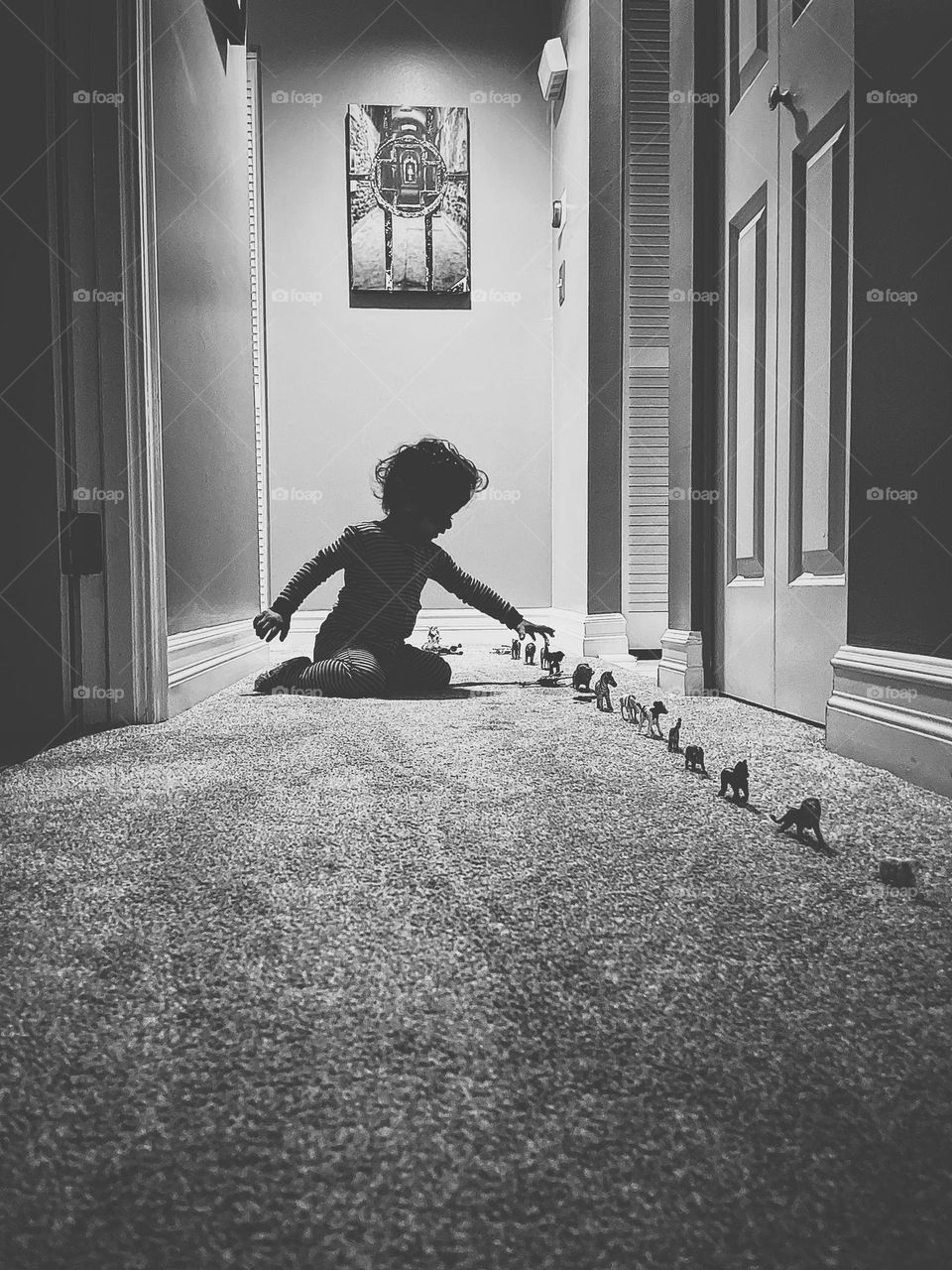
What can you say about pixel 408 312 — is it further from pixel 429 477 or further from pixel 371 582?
pixel 371 582

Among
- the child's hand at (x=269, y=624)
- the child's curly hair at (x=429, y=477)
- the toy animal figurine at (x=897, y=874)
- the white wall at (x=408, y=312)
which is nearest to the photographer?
the toy animal figurine at (x=897, y=874)

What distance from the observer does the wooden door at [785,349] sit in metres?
1.54

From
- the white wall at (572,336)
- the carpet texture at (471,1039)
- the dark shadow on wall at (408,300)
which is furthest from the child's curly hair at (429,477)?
the dark shadow on wall at (408,300)

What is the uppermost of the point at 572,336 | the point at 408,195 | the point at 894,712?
the point at 408,195

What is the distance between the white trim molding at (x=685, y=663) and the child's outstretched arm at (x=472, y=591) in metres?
0.32

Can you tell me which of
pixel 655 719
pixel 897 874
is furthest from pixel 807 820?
pixel 655 719

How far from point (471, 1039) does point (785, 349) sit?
1.61 meters

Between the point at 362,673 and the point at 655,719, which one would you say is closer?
the point at 655,719

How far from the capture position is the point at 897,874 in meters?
0.75

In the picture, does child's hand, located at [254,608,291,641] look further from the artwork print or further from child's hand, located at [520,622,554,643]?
the artwork print

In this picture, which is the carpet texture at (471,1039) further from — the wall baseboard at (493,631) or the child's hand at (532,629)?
the wall baseboard at (493,631)

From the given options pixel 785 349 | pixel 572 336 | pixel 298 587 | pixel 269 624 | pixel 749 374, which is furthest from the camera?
pixel 572 336

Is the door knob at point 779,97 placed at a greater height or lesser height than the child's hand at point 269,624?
greater

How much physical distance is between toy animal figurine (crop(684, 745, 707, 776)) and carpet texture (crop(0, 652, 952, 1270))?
0.21 metres
